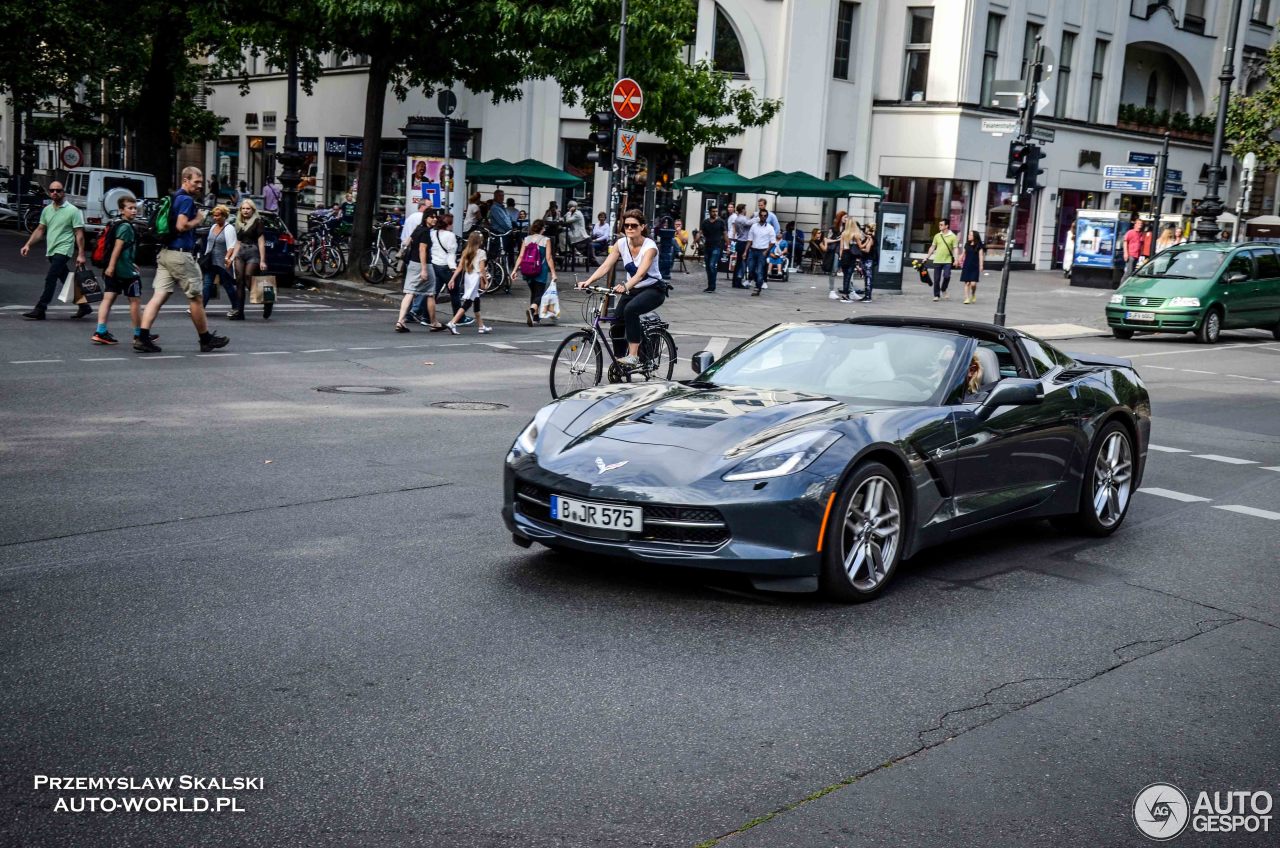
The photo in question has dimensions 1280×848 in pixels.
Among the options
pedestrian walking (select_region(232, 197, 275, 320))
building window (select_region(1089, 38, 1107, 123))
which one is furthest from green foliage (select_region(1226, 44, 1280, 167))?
pedestrian walking (select_region(232, 197, 275, 320))

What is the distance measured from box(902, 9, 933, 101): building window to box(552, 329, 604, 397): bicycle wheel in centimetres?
3434

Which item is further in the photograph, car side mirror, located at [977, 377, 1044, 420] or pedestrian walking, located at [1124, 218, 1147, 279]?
pedestrian walking, located at [1124, 218, 1147, 279]

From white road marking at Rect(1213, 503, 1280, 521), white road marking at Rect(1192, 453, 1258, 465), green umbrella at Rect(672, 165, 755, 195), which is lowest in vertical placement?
white road marking at Rect(1213, 503, 1280, 521)

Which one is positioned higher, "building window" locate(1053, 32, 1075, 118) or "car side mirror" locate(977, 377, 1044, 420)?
"building window" locate(1053, 32, 1075, 118)

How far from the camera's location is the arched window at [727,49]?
140ft

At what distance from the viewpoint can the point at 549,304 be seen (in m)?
22.1

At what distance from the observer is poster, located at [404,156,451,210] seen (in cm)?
2669

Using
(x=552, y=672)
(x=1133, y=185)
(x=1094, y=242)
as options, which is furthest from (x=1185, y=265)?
(x=552, y=672)

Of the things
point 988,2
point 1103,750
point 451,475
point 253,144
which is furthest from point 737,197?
point 1103,750

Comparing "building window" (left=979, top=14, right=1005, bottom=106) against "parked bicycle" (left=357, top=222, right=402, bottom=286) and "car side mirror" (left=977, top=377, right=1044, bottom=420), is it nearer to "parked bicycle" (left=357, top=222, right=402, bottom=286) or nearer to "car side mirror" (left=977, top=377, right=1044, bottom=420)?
"parked bicycle" (left=357, top=222, right=402, bottom=286)

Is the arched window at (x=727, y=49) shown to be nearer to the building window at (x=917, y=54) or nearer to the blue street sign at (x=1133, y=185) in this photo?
the building window at (x=917, y=54)

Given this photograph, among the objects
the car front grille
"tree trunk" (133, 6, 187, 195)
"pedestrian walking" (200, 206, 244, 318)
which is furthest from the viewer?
"tree trunk" (133, 6, 187, 195)

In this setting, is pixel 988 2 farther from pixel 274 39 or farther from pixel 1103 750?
pixel 1103 750

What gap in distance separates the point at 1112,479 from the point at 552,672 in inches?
180
